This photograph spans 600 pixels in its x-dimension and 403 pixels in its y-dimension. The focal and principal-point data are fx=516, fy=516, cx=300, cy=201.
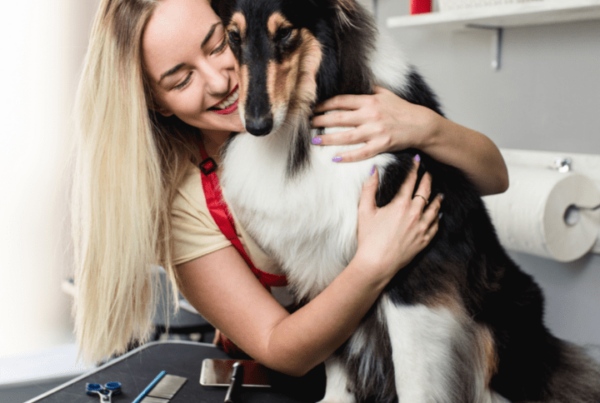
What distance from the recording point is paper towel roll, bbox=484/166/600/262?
1.53 metres

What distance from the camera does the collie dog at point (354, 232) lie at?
0.98m

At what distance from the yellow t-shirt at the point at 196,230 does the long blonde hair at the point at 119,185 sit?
3 centimetres

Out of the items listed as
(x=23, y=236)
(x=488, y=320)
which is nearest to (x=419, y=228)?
(x=488, y=320)

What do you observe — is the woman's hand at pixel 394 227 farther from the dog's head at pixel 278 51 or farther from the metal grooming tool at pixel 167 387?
the metal grooming tool at pixel 167 387

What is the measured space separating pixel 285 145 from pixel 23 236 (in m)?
1.97

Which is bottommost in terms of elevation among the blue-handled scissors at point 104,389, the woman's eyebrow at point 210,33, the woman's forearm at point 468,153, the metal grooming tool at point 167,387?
the metal grooming tool at point 167,387

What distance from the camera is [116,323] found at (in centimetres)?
121

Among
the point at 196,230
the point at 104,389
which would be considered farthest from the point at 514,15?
the point at 104,389

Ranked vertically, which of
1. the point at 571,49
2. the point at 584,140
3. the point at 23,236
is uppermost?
the point at 571,49

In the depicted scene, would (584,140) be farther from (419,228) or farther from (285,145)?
(285,145)

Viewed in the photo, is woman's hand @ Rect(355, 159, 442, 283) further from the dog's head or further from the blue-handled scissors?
the blue-handled scissors

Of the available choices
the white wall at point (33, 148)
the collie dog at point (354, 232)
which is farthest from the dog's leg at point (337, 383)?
the white wall at point (33, 148)

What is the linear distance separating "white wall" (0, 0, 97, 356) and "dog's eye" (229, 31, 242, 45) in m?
1.71

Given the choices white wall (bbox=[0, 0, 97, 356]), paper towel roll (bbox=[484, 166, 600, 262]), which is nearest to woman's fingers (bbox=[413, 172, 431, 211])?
paper towel roll (bbox=[484, 166, 600, 262])
